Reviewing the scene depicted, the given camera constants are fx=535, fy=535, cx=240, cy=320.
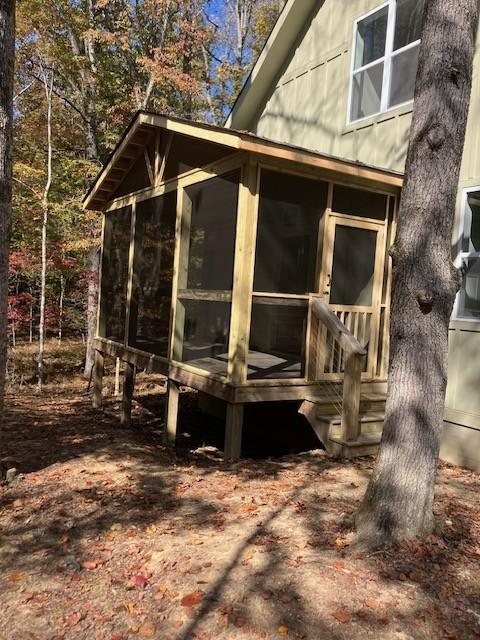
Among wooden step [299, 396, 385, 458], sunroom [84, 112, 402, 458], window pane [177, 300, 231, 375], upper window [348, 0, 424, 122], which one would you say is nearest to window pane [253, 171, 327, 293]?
sunroom [84, 112, 402, 458]

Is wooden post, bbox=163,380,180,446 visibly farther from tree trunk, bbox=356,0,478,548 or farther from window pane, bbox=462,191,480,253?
tree trunk, bbox=356,0,478,548

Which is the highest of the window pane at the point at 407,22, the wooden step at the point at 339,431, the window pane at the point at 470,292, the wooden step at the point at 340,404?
the window pane at the point at 407,22

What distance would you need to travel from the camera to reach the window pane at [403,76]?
25.0ft

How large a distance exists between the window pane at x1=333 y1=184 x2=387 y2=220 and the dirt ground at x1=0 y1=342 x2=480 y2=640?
313cm

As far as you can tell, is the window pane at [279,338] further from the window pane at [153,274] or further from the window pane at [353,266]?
the window pane at [153,274]

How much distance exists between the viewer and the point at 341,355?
6.88m

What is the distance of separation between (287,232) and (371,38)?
432cm

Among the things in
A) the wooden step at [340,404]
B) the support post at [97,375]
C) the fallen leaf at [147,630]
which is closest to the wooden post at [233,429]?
the wooden step at [340,404]

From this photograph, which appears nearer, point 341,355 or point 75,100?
point 341,355

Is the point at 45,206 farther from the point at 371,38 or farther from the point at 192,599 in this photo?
the point at 192,599

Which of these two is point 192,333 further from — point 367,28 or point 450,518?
point 367,28

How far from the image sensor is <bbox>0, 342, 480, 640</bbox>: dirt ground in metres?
3.05

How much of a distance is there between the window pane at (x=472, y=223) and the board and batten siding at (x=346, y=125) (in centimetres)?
10

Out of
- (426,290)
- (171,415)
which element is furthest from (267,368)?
(426,290)
